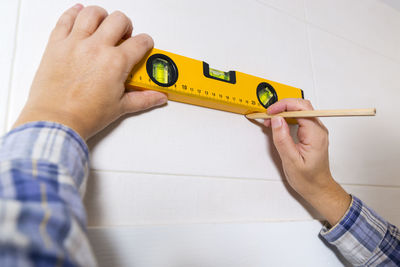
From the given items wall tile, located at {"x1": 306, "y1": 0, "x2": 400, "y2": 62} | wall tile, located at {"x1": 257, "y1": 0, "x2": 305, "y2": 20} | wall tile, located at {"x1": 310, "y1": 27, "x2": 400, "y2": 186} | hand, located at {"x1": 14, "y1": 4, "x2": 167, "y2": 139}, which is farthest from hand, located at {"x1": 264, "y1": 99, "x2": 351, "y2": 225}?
wall tile, located at {"x1": 306, "y1": 0, "x2": 400, "y2": 62}

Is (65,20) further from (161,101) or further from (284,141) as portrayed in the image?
(284,141)

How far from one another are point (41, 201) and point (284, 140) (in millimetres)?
577

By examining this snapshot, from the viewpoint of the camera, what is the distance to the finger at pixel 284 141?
74 centimetres

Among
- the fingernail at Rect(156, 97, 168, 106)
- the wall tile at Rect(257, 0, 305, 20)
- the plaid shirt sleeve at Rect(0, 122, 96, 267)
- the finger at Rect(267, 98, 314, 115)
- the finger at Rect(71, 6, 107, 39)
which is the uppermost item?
the wall tile at Rect(257, 0, 305, 20)

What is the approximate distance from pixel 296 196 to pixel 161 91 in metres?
0.48

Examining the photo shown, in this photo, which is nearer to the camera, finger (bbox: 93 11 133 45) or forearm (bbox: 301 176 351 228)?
finger (bbox: 93 11 133 45)

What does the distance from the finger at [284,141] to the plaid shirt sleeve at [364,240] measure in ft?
0.69

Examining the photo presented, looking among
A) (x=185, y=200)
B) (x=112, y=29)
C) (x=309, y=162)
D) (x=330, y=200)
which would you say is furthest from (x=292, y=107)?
(x=112, y=29)

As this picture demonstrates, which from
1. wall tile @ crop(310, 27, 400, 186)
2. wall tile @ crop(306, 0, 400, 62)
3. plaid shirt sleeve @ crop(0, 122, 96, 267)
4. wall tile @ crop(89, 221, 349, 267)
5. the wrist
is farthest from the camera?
wall tile @ crop(306, 0, 400, 62)

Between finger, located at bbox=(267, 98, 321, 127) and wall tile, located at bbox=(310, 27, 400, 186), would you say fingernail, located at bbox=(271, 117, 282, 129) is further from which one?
wall tile, located at bbox=(310, 27, 400, 186)

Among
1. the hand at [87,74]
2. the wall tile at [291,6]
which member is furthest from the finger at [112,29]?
the wall tile at [291,6]

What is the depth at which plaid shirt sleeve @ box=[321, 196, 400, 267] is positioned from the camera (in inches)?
29.5

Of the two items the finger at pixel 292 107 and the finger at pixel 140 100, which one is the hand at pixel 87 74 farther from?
the finger at pixel 292 107

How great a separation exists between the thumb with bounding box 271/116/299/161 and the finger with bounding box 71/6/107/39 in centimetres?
47
